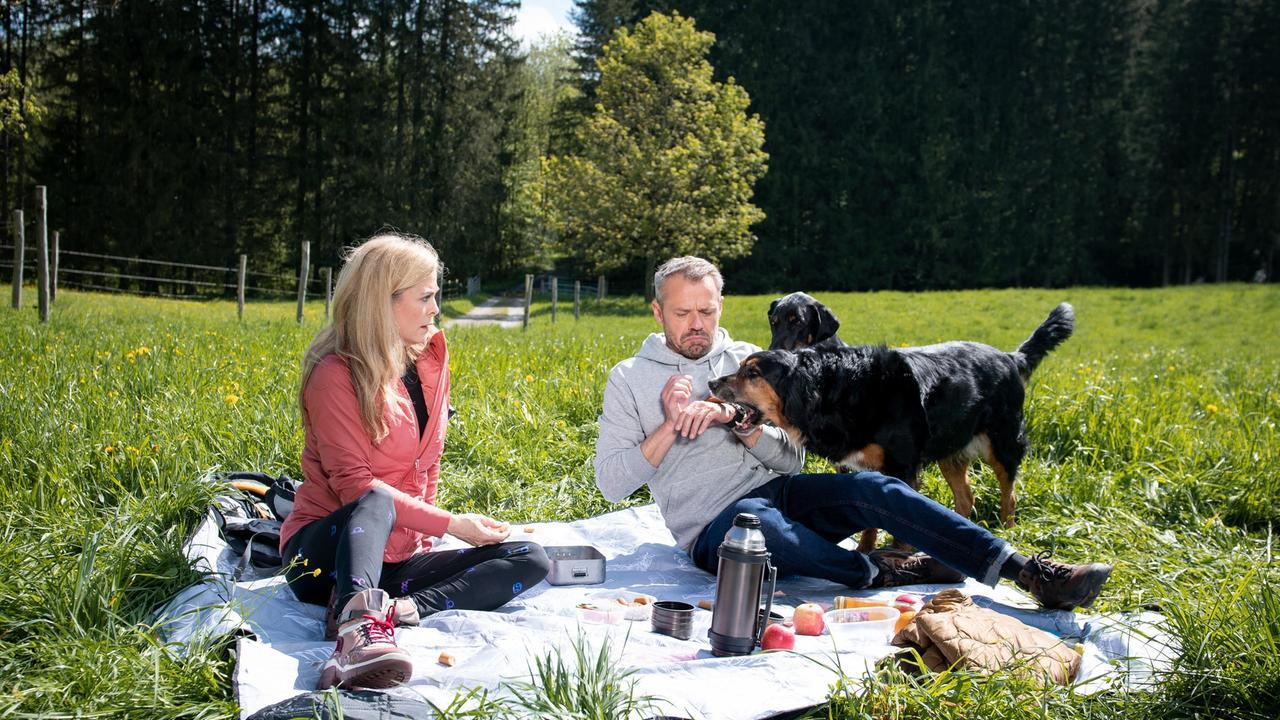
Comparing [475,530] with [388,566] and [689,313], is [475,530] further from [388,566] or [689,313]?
[689,313]

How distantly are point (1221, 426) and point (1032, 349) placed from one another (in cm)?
195

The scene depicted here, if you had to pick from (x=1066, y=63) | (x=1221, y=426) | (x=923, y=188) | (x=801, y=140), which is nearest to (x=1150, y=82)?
(x=1066, y=63)

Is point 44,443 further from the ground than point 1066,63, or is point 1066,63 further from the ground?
point 1066,63

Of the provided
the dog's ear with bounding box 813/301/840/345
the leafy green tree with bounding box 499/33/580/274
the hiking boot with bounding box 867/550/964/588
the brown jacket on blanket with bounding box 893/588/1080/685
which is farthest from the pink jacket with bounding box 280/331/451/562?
the leafy green tree with bounding box 499/33/580/274

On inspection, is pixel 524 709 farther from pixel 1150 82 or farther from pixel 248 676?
pixel 1150 82

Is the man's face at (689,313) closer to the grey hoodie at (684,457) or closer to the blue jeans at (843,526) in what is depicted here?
the grey hoodie at (684,457)

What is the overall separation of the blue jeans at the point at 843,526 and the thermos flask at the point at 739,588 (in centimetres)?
65

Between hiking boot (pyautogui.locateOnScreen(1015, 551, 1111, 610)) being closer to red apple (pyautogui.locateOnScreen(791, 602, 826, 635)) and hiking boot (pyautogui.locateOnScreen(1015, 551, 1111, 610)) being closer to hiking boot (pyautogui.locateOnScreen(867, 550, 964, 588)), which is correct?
hiking boot (pyautogui.locateOnScreen(867, 550, 964, 588))

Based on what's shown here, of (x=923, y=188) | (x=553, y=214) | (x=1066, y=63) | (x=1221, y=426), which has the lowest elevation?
(x=1221, y=426)

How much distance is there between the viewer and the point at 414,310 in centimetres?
329

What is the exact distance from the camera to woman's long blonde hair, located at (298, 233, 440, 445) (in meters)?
3.18

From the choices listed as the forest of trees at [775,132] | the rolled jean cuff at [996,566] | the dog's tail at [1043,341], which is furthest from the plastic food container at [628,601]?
the forest of trees at [775,132]

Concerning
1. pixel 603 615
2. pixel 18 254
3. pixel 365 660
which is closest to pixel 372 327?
pixel 365 660

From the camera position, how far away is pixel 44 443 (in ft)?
13.6
